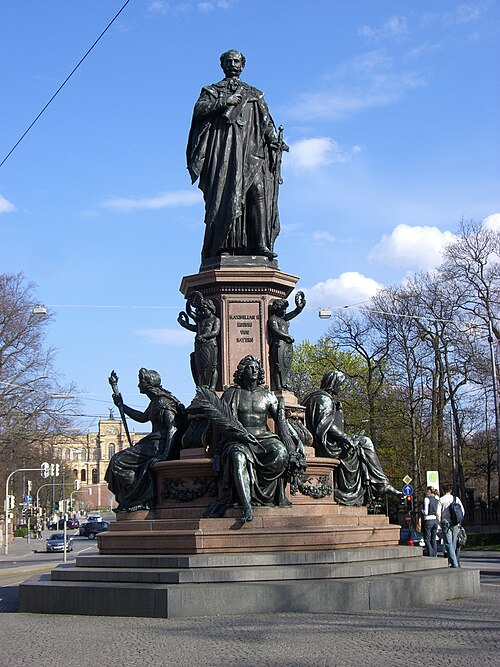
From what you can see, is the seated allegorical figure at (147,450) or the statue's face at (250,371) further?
the seated allegorical figure at (147,450)

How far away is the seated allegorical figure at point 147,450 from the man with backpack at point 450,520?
A: 5480 mm

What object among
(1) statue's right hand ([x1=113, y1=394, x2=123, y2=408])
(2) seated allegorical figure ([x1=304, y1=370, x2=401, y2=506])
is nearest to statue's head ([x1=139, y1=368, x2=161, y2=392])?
(1) statue's right hand ([x1=113, y1=394, x2=123, y2=408])

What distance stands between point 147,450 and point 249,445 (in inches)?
84.7

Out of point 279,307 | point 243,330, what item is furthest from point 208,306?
point 279,307

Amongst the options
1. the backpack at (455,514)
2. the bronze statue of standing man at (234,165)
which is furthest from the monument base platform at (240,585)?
the bronze statue of standing man at (234,165)

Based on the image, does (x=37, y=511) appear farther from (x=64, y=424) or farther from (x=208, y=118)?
(x=208, y=118)

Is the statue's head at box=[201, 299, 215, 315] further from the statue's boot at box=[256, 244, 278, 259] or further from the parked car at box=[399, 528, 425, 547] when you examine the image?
the parked car at box=[399, 528, 425, 547]

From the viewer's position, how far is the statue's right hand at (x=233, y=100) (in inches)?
656

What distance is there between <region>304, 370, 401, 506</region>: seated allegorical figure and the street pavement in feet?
13.4

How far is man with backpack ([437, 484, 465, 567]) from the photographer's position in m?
17.3

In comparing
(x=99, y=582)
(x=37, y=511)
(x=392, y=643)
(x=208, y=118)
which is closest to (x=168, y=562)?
(x=99, y=582)

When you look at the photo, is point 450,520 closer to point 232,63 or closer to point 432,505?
point 432,505

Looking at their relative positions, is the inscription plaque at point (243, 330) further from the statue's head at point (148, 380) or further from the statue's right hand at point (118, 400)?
the statue's right hand at point (118, 400)

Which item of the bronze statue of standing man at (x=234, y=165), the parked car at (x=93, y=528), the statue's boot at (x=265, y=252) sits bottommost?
the parked car at (x=93, y=528)
